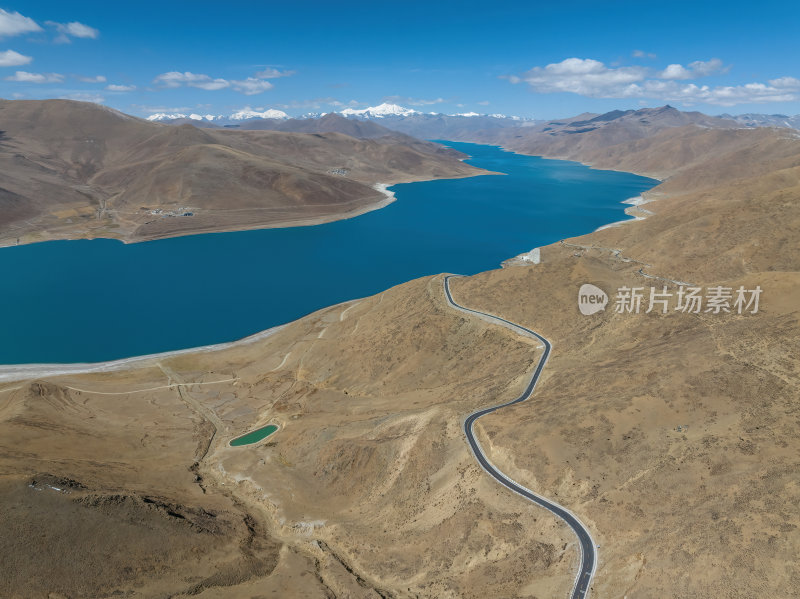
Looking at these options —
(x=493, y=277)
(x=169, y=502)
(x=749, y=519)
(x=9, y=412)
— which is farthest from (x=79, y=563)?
(x=493, y=277)

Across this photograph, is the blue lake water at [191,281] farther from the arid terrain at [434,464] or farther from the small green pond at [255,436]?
the small green pond at [255,436]

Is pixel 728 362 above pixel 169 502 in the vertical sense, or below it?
above

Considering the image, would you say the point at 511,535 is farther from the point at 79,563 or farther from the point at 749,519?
the point at 79,563

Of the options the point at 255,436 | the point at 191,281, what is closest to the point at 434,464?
the point at 255,436

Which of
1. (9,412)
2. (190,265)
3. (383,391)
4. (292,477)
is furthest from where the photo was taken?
(190,265)

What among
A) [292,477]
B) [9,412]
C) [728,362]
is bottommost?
[292,477]

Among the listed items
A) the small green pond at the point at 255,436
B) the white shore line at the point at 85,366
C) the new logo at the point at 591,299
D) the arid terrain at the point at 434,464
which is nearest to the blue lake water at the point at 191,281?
the white shore line at the point at 85,366
